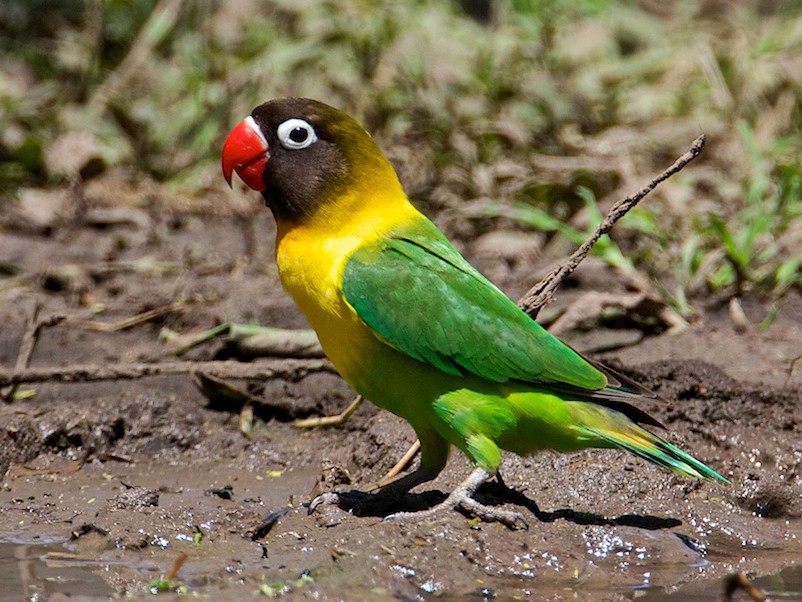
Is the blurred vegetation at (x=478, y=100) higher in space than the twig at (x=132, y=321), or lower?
higher

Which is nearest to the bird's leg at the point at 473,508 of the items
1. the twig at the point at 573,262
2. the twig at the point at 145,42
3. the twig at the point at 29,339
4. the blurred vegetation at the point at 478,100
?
the twig at the point at 573,262

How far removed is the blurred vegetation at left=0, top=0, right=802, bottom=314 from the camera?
666 centimetres

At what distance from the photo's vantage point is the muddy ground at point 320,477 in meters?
3.44

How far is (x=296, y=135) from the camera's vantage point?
4.12 m

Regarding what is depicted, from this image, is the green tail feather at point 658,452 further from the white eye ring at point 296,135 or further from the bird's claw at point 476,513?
the white eye ring at point 296,135

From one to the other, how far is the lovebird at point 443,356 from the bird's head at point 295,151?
0.06 m

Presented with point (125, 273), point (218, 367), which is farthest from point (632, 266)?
point (125, 273)

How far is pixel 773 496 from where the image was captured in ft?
13.7

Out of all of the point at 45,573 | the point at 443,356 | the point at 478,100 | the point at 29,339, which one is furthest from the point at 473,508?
the point at 478,100

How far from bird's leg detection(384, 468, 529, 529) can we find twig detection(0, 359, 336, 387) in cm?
131

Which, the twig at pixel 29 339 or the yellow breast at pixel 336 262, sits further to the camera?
the twig at pixel 29 339

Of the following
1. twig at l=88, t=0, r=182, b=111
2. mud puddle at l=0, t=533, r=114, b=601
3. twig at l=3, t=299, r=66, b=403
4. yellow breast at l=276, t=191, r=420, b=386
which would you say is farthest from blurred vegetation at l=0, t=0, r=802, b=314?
mud puddle at l=0, t=533, r=114, b=601

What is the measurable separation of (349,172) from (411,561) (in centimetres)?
145

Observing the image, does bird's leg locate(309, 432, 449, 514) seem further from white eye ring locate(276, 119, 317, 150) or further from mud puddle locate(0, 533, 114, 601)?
white eye ring locate(276, 119, 317, 150)
